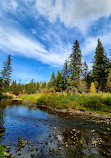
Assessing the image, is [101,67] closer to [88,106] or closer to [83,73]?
[83,73]

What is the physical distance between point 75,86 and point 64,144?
22113 millimetres

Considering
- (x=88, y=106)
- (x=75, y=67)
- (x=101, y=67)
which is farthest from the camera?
(x=101, y=67)

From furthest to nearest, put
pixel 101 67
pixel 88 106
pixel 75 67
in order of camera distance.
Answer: pixel 101 67 → pixel 75 67 → pixel 88 106

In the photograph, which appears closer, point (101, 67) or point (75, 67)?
point (75, 67)

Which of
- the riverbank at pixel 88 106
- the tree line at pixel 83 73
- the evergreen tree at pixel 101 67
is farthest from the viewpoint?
the evergreen tree at pixel 101 67

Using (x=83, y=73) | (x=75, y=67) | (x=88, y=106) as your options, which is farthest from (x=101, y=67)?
(x=88, y=106)

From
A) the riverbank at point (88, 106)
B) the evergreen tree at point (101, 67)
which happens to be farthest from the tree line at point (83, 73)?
the riverbank at point (88, 106)

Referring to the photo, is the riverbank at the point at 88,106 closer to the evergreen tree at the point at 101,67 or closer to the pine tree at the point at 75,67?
the pine tree at the point at 75,67

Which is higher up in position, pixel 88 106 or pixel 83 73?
pixel 83 73

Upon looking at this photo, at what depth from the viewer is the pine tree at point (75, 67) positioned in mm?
26938

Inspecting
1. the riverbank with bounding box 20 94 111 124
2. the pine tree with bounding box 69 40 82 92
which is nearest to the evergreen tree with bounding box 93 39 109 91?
the pine tree with bounding box 69 40 82 92

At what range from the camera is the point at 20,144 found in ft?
19.6

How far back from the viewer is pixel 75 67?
27.8m

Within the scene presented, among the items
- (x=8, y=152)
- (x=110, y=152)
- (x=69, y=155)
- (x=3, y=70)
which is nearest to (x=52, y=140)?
(x=69, y=155)
